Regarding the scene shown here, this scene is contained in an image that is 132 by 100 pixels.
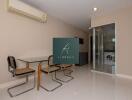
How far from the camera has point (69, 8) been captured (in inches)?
146

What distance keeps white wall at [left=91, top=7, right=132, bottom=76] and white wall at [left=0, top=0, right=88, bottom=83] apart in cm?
244

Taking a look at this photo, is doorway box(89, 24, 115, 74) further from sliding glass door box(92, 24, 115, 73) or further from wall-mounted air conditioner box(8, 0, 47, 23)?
wall-mounted air conditioner box(8, 0, 47, 23)

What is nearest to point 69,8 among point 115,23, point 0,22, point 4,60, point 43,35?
point 43,35

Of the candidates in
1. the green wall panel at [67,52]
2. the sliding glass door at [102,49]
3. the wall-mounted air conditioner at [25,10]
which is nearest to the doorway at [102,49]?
the sliding glass door at [102,49]

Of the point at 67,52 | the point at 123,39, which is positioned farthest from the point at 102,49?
the point at 67,52

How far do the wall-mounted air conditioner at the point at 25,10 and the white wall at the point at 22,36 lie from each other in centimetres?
19

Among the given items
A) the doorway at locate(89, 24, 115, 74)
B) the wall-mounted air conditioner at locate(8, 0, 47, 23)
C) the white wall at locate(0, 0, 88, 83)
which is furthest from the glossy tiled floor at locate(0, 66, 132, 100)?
the wall-mounted air conditioner at locate(8, 0, 47, 23)

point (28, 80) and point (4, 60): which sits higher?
point (4, 60)

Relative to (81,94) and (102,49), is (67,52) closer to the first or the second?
(81,94)

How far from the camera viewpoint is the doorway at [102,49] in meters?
4.70

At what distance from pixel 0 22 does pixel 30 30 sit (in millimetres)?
957

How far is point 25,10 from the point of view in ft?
10.3

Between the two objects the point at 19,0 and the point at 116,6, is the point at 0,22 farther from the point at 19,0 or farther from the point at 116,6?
the point at 116,6

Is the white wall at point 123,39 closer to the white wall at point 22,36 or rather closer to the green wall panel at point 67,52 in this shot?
the green wall panel at point 67,52
